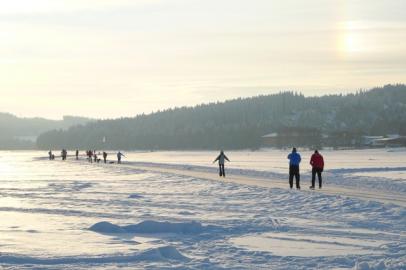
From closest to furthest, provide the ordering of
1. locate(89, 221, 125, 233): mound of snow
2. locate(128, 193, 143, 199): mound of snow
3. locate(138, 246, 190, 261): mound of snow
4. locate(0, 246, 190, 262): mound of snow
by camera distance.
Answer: locate(0, 246, 190, 262): mound of snow, locate(138, 246, 190, 261): mound of snow, locate(89, 221, 125, 233): mound of snow, locate(128, 193, 143, 199): mound of snow

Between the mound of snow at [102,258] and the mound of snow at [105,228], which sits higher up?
the mound of snow at [105,228]

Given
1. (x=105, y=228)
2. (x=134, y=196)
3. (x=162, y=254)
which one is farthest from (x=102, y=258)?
(x=134, y=196)

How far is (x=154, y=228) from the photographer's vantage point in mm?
14289

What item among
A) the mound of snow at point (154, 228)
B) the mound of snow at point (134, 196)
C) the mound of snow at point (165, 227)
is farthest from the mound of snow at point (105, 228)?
the mound of snow at point (134, 196)

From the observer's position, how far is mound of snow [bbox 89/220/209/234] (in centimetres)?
1409

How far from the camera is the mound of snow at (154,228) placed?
46.2 feet

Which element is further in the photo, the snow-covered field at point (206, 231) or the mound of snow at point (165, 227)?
the mound of snow at point (165, 227)

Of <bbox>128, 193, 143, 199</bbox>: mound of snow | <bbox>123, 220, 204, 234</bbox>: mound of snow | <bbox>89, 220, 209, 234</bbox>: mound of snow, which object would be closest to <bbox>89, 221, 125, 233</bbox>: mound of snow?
<bbox>89, 220, 209, 234</bbox>: mound of snow

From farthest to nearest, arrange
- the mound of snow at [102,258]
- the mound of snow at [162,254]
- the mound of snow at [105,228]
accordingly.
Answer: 1. the mound of snow at [105,228]
2. the mound of snow at [162,254]
3. the mound of snow at [102,258]

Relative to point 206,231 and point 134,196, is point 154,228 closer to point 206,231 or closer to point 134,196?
point 206,231

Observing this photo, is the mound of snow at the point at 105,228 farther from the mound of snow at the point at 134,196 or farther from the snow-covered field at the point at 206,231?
the mound of snow at the point at 134,196

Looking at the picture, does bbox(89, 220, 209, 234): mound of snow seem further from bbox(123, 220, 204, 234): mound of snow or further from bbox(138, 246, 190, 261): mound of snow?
bbox(138, 246, 190, 261): mound of snow

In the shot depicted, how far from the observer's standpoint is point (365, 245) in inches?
473

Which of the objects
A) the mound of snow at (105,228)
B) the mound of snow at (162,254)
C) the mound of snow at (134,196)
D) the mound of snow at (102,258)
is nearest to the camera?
the mound of snow at (102,258)
